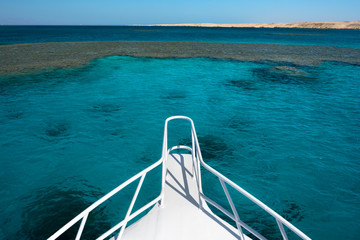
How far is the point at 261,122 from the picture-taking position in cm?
1402

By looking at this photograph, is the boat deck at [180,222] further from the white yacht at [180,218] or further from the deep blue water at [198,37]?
the deep blue water at [198,37]

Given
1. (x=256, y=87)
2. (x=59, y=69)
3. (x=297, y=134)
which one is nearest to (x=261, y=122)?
(x=297, y=134)

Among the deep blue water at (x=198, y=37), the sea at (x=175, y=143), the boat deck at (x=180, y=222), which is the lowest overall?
the sea at (x=175, y=143)

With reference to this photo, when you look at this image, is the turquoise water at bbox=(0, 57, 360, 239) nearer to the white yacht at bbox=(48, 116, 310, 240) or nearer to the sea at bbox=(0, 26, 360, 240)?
the sea at bbox=(0, 26, 360, 240)

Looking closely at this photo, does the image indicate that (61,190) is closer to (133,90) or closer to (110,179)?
(110,179)

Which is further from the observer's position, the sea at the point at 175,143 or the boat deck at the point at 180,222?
the sea at the point at 175,143

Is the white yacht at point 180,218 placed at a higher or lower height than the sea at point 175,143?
higher

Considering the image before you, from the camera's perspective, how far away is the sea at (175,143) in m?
7.44

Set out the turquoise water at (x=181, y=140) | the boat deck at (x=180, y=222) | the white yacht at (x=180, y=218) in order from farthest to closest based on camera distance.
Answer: the turquoise water at (x=181, y=140), the boat deck at (x=180, y=222), the white yacht at (x=180, y=218)

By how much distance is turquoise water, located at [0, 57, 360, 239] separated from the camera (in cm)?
756

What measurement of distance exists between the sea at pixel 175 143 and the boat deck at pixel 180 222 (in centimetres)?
308

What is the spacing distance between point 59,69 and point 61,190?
71.6 feet

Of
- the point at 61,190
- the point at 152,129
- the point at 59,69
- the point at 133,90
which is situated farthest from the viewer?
the point at 59,69

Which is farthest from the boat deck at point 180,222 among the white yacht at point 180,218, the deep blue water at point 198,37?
the deep blue water at point 198,37
